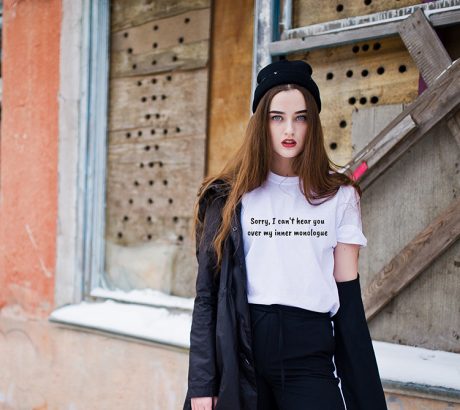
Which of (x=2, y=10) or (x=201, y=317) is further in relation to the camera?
(x=2, y=10)

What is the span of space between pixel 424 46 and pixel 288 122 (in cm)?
122

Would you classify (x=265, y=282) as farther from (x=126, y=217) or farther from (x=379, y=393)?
(x=126, y=217)

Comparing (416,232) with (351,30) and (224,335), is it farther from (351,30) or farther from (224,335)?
(224,335)

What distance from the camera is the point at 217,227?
6.15ft

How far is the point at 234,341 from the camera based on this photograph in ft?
5.76

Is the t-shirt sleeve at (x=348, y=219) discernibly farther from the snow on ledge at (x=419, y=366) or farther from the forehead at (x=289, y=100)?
the snow on ledge at (x=419, y=366)

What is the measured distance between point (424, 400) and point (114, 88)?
2.83 meters

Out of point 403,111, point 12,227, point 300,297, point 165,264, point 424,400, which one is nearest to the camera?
point 300,297

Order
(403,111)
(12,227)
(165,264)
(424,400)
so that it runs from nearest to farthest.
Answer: (424,400)
(403,111)
(165,264)
(12,227)

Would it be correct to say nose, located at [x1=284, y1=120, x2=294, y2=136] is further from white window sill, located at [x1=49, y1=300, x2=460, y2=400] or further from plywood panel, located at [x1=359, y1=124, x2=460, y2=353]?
white window sill, located at [x1=49, y1=300, x2=460, y2=400]

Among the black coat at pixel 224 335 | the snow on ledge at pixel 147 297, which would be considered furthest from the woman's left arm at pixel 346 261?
the snow on ledge at pixel 147 297

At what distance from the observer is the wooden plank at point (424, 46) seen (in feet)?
8.59

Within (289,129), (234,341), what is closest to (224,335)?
(234,341)

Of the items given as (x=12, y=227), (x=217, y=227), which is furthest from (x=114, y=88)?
(x=217, y=227)
